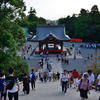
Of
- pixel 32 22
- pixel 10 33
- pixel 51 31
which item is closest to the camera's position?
pixel 10 33

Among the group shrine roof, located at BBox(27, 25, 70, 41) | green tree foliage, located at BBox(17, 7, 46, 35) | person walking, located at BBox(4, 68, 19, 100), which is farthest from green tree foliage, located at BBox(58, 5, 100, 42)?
person walking, located at BBox(4, 68, 19, 100)

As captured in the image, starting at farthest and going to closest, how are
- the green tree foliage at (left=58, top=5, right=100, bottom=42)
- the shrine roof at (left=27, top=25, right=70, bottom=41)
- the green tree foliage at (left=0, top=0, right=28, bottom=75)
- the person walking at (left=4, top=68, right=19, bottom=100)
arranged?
the green tree foliage at (left=58, top=5, right=100, bottom=42), the shrine roof at (left=27, top=25, right=70, bottom=41), the green tree foliage at (left=0, top=0, right=28, bottom=75), the person walking at (left=4, top=68, right=19, bottom=100)

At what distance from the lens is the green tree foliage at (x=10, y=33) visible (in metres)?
21.9

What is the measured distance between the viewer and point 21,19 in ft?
77.0

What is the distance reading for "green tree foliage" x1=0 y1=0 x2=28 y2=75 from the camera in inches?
861

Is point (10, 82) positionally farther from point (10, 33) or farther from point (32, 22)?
point (32, 22)

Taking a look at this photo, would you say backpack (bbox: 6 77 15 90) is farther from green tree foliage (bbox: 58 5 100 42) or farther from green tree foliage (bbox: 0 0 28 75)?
green tree foliage (bbox: 58 5 100 42)

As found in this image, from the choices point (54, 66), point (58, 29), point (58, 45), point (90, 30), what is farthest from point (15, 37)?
point (90, 30)

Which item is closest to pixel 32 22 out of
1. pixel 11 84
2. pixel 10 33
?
pixel 10 33

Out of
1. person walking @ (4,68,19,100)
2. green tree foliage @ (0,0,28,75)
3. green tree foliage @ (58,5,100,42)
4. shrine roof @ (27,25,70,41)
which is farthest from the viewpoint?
green tree foliage @ (58,5,100,42)

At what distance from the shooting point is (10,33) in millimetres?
22203

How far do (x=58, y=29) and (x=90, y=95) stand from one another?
202 feet

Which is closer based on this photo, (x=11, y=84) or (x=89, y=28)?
(x=11, y=84)

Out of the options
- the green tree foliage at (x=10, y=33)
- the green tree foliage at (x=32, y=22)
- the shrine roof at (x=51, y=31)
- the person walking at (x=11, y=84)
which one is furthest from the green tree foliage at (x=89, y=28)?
the person walking at (x=11, y=84)
